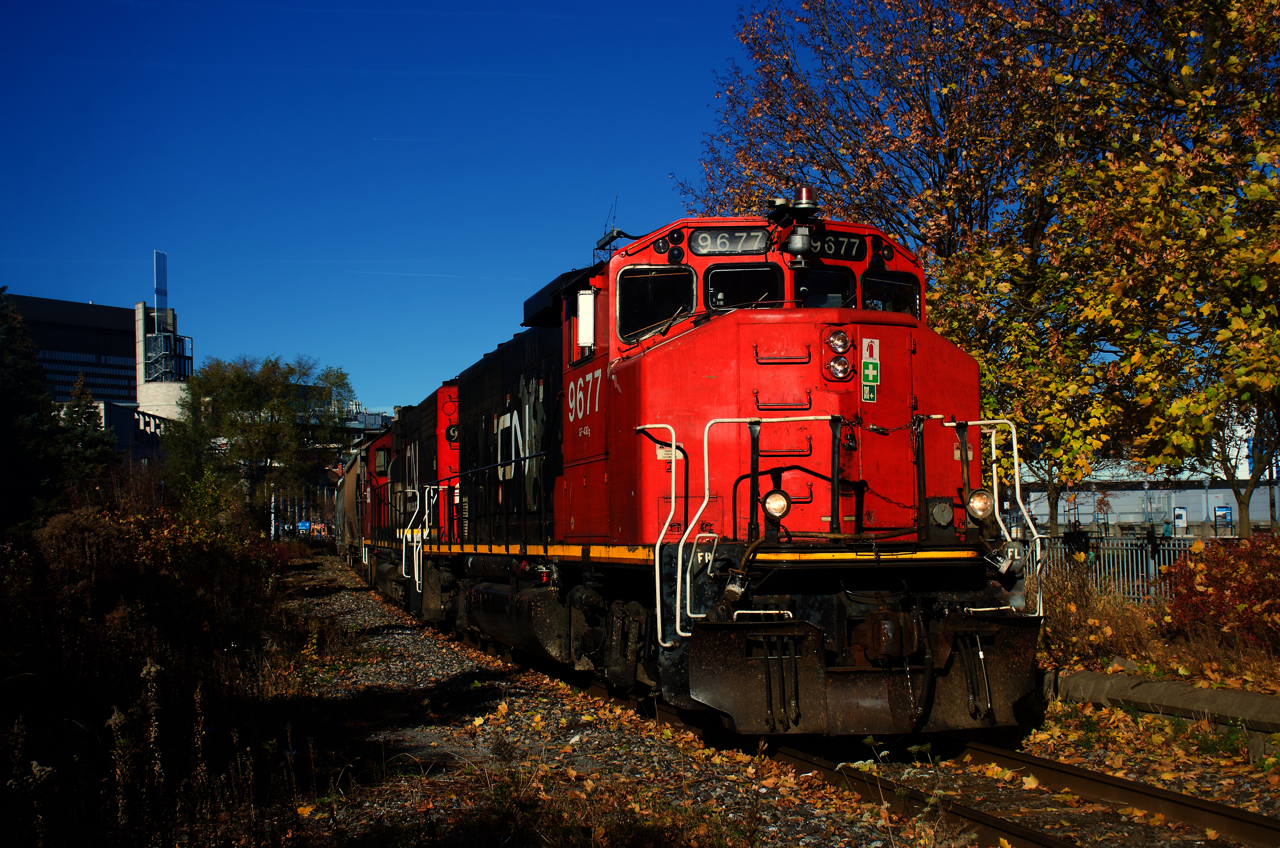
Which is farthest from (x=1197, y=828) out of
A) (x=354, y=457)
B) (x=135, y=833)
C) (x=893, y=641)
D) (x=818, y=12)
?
(x=354, y=457)

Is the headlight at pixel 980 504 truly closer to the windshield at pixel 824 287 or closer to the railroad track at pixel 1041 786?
the railroad track at pixel 1041 786

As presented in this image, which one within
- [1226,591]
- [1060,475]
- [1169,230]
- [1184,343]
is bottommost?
[1226,591]

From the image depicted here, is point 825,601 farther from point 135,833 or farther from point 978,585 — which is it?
point 135,833

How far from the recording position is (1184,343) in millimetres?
9133

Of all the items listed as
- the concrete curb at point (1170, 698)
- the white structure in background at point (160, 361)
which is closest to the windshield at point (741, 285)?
the concrete curb at point (1170, 698)

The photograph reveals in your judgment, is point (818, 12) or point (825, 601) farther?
point (818, 12)

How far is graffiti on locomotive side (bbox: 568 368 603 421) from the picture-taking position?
7992 mm

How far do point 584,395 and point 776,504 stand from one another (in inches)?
105

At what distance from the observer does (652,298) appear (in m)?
7.51

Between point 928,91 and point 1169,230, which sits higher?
point 928,91

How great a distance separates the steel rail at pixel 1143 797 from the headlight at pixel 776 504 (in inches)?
87.3

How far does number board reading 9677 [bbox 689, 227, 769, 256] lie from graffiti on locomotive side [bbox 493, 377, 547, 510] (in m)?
3.00

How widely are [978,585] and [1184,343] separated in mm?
4345

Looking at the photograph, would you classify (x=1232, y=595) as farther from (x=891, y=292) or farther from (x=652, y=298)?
(x=652, y=298)
